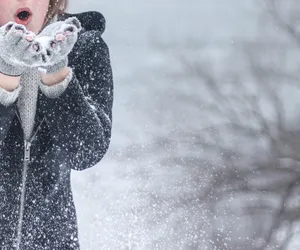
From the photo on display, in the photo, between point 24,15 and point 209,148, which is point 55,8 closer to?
point 24,15

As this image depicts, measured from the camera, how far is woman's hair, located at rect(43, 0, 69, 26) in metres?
1.07

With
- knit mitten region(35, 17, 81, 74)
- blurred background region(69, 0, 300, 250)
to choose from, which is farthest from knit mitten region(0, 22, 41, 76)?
blurred background region(69, 0, 300, 250)

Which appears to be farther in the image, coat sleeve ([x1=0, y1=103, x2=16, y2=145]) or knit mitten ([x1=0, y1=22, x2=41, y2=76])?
coat sleeve ([x1=0, y1=103, x2=16, y2=145])

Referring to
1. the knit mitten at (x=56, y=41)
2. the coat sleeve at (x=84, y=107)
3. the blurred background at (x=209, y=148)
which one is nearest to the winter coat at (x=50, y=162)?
the coat sleeve at (x=84, y=107)

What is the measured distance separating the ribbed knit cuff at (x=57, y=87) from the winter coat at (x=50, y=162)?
10 millimetres

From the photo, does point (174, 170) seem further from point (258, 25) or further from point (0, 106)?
point (0, 106)

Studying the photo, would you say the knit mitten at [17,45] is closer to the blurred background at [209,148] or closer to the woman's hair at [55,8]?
the woman's hair at [55,8]

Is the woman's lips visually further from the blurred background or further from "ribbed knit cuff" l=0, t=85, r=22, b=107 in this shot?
the blurred background

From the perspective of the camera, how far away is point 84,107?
1.01 m

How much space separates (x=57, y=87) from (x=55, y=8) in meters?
0.16

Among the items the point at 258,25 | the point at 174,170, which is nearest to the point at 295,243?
the point at 174,170

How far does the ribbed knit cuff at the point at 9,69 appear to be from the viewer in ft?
3.00

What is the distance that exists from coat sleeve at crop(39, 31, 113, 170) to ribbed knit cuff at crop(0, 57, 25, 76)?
73 mm

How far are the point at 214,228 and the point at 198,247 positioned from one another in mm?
164
